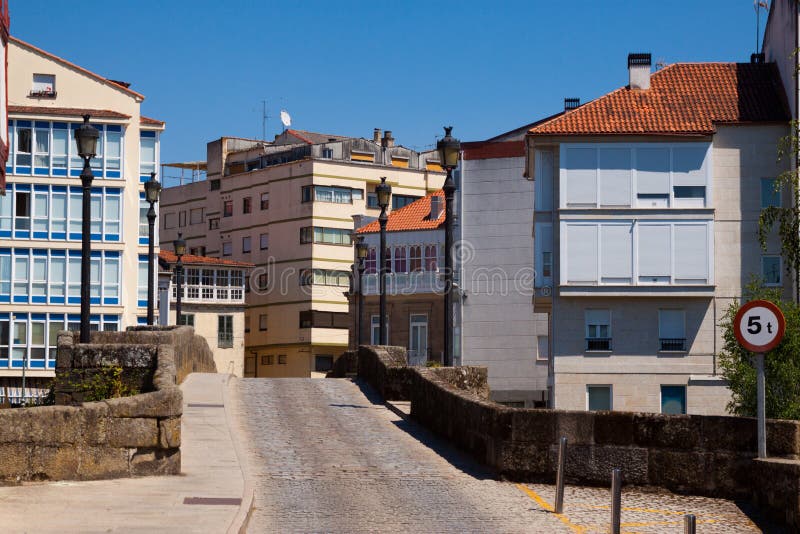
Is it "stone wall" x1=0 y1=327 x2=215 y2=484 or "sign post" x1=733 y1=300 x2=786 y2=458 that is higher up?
"sign post" x1=733 y1=300 x2=786 y2=458

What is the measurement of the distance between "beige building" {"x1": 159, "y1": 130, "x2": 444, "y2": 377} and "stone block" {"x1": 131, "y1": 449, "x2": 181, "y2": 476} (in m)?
74.7

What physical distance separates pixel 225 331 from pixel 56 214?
73.3 feet

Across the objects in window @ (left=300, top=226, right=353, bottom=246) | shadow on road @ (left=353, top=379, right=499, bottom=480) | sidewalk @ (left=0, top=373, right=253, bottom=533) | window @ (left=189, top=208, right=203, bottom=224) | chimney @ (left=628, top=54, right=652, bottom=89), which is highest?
chimney @ (left=628, top=54, right=652, bottom=89)

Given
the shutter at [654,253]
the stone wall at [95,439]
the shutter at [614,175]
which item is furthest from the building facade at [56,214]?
the stone wall at [95,439]

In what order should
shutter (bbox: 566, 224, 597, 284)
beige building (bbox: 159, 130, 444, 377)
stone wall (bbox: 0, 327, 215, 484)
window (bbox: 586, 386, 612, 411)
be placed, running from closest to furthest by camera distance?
stone wall (bbox: 0, 327, 215, 484)
window (bbox: 586, 386, 612, 411)
shutter (bbox: 566, 224, 597, 284)
beige building (bbox: 159, 130, 444, 377)

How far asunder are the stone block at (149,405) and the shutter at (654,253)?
37.3 m

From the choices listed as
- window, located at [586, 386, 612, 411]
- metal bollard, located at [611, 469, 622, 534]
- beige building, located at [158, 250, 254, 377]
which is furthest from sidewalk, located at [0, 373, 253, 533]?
beige building, located at [158, 250, 254, 377]

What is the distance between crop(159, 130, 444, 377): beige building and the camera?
307 ft

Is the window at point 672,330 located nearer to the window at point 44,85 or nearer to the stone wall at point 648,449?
the stone wall at point 648,449

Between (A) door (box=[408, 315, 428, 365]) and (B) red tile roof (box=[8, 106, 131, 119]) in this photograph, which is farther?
(A) door (box=[408, 315, 428, 365])

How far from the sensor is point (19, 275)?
68.9 metres

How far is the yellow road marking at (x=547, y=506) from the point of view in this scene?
48.1 feet

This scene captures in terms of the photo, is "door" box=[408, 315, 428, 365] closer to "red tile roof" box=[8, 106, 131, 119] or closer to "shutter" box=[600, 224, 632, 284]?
"red tile roof" box=[8, 106, 131, 119]

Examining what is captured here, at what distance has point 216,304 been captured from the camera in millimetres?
89688
